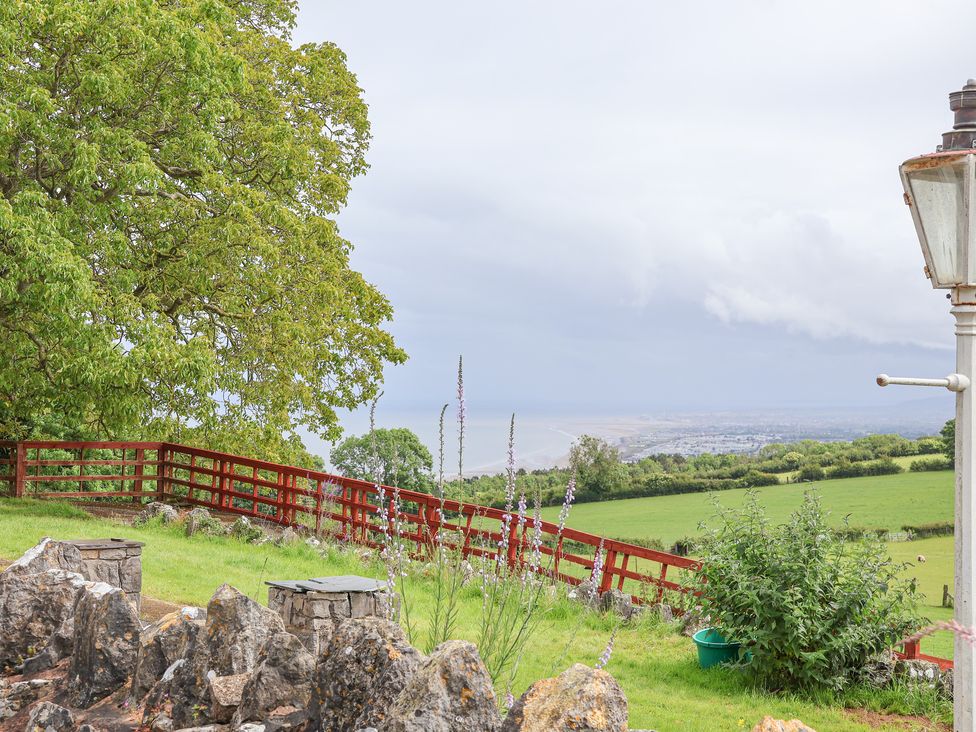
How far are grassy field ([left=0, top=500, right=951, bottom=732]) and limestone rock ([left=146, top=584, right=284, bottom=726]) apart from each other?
5.20 feet

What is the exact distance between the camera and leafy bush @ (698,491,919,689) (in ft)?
24.6

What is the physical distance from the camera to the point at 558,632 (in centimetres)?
977

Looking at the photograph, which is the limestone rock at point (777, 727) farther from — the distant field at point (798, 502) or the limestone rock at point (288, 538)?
the distant field at point (798, 502)

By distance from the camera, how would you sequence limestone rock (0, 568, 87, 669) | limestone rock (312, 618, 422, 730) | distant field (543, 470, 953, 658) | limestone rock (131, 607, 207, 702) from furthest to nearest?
distant field (543, 470, 953, 658), limestone rock (0, 568, 87, 669), limestone rock (131, 607, 207, 702), limestone rock (312, 618, 422, 730)

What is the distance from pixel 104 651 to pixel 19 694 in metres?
0.74

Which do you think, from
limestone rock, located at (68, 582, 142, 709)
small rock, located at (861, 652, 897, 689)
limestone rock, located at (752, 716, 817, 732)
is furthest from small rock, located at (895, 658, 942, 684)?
limestone rock, located at (68, 582, 142, 709)

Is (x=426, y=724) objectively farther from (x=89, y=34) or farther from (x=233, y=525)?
(x=89, y=34)

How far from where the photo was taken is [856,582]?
25.1ft

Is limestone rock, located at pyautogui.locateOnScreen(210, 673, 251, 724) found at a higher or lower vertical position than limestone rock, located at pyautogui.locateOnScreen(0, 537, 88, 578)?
lower

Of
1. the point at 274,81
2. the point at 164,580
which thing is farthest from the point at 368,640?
the point at 274,81

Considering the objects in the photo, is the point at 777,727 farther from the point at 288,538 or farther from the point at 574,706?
the point at 288,538

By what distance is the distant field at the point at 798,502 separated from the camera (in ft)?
62.0

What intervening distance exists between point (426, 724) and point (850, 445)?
23.6m

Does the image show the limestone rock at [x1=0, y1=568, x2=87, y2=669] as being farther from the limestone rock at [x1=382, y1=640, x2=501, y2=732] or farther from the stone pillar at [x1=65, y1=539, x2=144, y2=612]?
the limestone rock at [x1=382, y1=640, x2=501, y2=732]
